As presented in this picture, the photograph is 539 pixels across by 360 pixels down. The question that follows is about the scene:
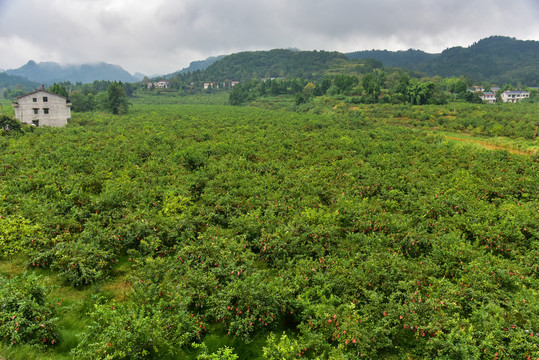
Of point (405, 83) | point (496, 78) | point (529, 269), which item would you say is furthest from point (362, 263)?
point (496, 78)

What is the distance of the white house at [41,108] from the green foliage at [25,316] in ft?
123

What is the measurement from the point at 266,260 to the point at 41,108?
39999 mm

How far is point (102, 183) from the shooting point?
14141 millimetres

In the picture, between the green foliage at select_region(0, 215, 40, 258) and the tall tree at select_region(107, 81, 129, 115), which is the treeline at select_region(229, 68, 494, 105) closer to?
the tall tree at select_region(107, 81, 129, 115)

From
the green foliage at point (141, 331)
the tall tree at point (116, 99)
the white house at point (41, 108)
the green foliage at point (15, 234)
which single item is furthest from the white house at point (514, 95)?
the green foliage at point (15, 234)

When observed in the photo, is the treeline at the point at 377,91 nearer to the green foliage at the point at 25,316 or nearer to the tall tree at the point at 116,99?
the tall tree at the point at 116,99

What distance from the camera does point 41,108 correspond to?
3522cm

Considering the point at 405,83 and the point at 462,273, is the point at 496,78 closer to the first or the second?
the point at 405,83

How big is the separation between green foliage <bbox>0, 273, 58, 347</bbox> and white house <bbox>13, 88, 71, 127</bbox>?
37584mm

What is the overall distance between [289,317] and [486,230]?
810 cm

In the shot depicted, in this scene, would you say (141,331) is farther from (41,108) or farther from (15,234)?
(41,108)

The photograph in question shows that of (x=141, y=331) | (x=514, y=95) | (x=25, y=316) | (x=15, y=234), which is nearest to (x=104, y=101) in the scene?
(x=15, y=234)

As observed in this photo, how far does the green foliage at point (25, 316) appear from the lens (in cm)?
568

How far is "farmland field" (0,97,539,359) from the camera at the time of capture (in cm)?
601
